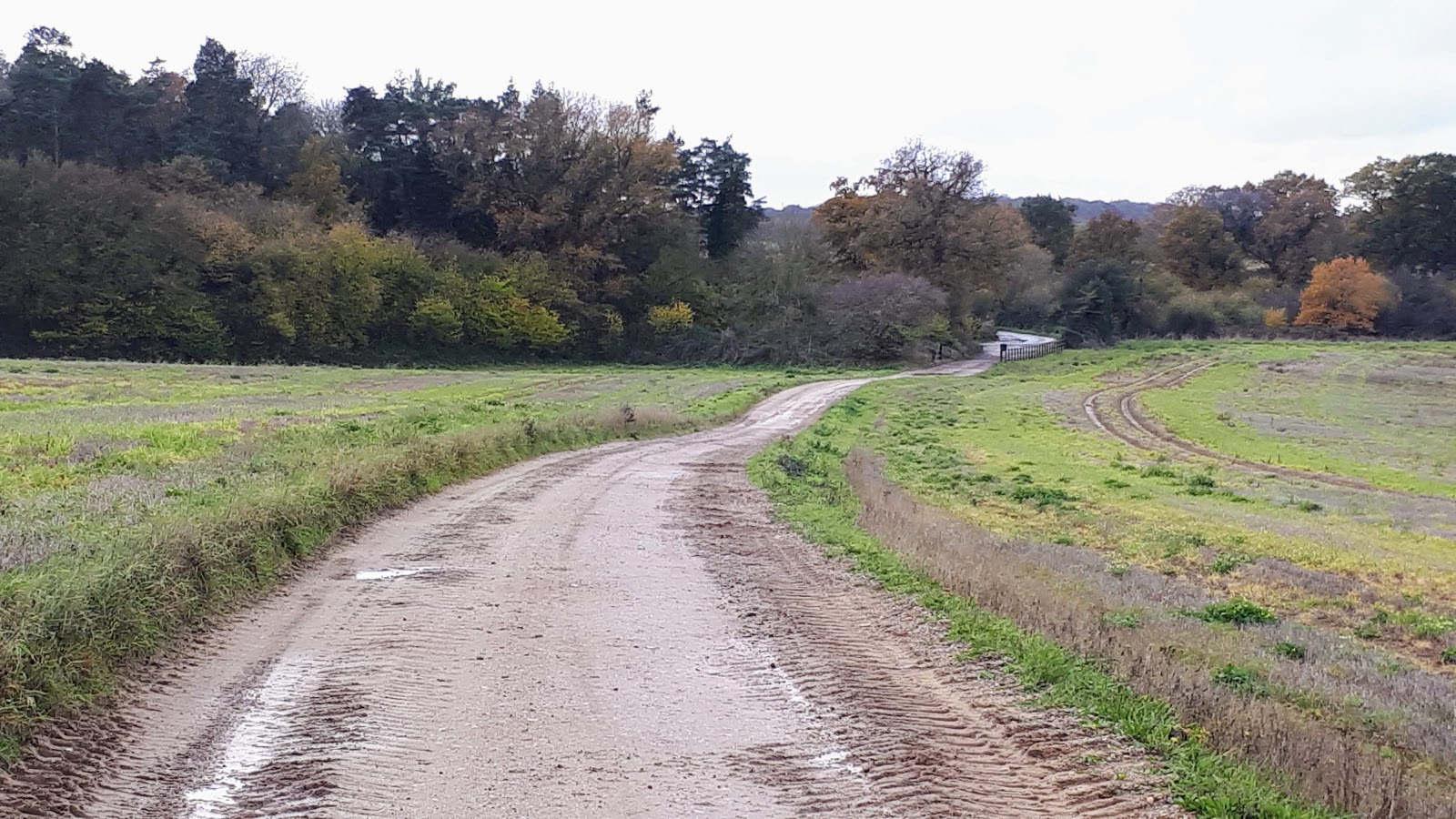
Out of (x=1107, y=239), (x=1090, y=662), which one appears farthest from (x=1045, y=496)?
(x=1107, y=239)

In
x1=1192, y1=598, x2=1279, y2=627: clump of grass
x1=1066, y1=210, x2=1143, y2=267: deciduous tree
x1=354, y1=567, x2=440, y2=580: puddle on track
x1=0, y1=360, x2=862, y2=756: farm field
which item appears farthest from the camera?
x1=1066, y1=210, x2=1143, y2=267: deciduous tree

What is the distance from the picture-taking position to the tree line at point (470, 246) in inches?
2454

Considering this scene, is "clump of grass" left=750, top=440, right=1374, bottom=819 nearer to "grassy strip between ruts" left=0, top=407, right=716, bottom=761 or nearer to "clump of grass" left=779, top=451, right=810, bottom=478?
"grassy strip between ruts" left=0, top=407, right=716, bottom=761

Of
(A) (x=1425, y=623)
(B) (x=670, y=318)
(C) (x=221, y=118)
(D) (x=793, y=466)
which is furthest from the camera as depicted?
(B) (x=670, y=318)

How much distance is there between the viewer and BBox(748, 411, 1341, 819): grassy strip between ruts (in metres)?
5.94

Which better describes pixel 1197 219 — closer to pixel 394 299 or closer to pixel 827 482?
pixel 394 299

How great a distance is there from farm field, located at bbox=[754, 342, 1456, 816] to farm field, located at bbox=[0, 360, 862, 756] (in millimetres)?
6264

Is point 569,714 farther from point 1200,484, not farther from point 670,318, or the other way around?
point 670,318

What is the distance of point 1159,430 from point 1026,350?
4006cm

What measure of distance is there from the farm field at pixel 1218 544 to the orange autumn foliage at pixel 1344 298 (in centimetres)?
4680

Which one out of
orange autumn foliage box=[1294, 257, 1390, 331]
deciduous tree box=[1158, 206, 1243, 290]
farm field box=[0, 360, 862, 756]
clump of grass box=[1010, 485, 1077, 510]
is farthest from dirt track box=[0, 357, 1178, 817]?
deciduous tree box=[1158, 206, 1243, 290]

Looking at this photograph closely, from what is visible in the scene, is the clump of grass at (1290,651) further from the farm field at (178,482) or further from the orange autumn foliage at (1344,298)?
the orange autumn foliage at (1344,298)

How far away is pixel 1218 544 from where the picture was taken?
18609mm

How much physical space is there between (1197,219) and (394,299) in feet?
257
